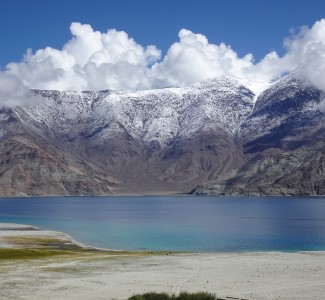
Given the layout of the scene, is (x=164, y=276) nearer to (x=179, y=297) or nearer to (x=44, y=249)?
(x=179, y=297)

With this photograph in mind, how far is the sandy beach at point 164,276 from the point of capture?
155ft

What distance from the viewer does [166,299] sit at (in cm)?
4016

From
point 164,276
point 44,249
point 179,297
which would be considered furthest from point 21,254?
point 179,297

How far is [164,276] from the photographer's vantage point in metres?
56.9

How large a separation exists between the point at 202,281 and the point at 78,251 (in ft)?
138

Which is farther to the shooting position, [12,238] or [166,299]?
[12,238]

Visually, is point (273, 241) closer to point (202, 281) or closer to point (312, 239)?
point (312, 239)

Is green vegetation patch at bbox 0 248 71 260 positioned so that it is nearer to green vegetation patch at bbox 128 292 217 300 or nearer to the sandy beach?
the sandy beach

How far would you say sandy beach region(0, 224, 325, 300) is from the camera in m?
47.3

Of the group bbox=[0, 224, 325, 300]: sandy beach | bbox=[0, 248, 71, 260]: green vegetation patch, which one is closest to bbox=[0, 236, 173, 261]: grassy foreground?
bbox=[0, 248, 71, 260]: green vegetation patch

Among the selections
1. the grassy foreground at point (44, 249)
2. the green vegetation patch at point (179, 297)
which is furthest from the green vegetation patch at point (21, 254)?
the green vegetation patch at point (179, 297)

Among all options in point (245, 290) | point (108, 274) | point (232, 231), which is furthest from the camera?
point (232, 231)

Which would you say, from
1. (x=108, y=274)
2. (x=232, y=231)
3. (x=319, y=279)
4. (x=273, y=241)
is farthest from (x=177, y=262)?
(x=232, y=231)

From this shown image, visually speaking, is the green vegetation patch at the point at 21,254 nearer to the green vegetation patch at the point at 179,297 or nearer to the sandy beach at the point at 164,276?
the sandy beach at the point at 164,276
